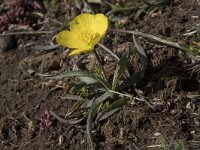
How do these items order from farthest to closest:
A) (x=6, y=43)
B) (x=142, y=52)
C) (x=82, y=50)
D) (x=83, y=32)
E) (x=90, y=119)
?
1. (x=6, y=43)
2. (x=142, y=52)
3. (x=83, y=32)
4. (x=90, y=119)
5. (x=82, y=50)

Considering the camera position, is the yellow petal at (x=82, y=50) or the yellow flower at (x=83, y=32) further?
the yellow flower at (x=83, y=32)

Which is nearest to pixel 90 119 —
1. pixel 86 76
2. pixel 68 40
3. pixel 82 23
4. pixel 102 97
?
pixel 102 97

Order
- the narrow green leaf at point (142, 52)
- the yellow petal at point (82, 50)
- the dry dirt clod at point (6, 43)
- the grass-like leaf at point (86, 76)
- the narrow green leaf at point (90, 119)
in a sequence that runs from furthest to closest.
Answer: the dry dirt clod at point (6, 43) < the narrow green leaf at point (142, 52) < the grass-like leaf at point (86, 76) < the narrow green leaf at point (90, 119) < the yellow petal at point (82, 50)

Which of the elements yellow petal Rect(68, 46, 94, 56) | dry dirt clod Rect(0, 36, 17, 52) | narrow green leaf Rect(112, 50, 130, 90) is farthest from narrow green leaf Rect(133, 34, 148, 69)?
dry dirt clod Rect(0, 36, 17, 52)

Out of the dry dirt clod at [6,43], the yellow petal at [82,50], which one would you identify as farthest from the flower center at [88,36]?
the dry dirt clod at [6,43]

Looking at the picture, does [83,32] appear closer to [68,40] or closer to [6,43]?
[68,40]

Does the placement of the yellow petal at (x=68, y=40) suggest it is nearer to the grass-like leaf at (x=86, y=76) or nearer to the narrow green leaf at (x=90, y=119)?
the grass-like leaf at (x=86, y=76)

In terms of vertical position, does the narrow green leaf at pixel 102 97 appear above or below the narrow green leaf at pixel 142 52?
below

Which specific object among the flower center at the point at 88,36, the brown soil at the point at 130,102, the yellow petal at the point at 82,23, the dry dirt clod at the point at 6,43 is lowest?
the brown soil at the point at 130,102
